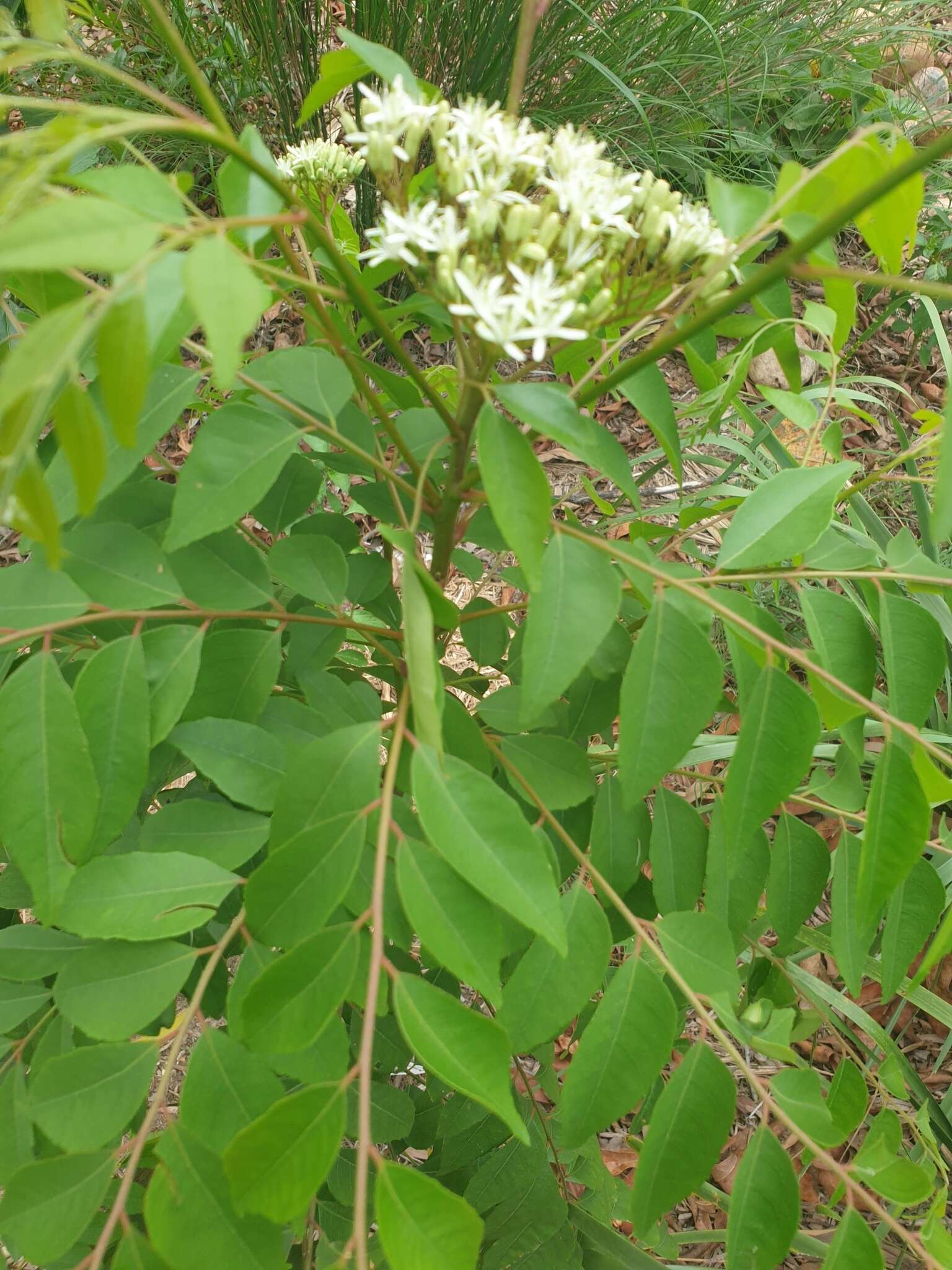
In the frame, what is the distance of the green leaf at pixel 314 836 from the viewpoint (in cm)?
40

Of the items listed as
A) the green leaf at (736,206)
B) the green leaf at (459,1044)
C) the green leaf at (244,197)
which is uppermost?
the green leaf at (736,206)

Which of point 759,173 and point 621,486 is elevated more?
point 759,173

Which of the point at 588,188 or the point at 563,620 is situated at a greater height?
the point at 588,188

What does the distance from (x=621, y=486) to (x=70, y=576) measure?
0.32 metres

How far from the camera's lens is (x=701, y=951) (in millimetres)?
515

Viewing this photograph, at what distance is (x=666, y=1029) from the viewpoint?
19.1 inches

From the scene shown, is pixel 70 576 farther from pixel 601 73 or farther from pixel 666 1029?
pixel 601 73

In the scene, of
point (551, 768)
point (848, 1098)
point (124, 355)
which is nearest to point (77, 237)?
point (124, 355)

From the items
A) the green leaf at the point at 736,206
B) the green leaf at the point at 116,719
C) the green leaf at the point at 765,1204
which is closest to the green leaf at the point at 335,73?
the green leaf at the point at 736,206

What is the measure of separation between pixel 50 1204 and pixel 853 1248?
1.38 feet

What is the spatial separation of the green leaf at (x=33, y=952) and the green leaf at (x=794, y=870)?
450 mm

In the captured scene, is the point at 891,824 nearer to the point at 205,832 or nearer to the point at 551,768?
the point at 551,768

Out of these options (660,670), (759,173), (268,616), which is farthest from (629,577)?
(759,173)

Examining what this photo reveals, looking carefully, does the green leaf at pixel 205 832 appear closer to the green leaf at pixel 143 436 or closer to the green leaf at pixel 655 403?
the green leaf at pixel 143 436
